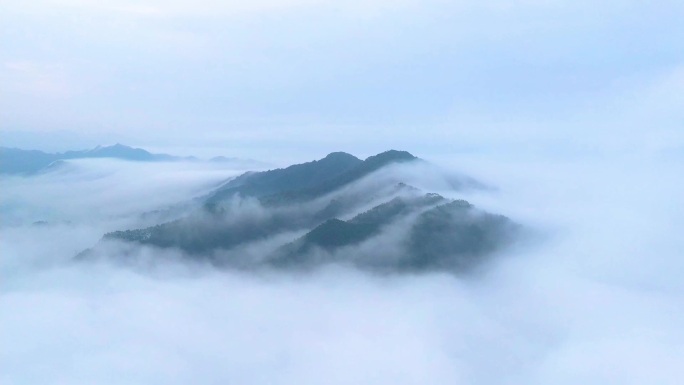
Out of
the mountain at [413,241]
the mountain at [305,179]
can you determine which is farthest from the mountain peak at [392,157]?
the mountain at [413,241]

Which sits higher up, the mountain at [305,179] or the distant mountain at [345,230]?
the mountain at [305,179]

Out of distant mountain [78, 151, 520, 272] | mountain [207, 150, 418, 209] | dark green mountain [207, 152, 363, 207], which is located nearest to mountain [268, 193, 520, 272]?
distant mountain [78, 151, 520, 272]

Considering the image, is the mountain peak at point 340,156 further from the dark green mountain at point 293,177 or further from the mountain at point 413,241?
the mountain at point 413,241

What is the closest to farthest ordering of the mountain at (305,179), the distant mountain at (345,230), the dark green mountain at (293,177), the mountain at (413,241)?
the mountain at (413,241)
the distant mountain at (345,230)
the mountain at (305,179)
the dark green mountain at (293,177)

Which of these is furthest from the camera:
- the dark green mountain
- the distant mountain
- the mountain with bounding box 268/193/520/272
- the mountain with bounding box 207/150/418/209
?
the dark green mountain

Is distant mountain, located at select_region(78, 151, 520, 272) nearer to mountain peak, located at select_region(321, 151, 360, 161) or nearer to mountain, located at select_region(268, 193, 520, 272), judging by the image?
mountain, located at select_region(268, 193, 520, 272)

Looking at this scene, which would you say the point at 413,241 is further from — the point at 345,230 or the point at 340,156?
the point at 340,156

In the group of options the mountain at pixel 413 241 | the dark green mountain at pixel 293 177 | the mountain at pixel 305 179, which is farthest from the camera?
the dark green mountain at pixel 293 177

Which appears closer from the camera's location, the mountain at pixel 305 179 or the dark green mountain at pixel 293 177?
the mountain at pixel 305 179

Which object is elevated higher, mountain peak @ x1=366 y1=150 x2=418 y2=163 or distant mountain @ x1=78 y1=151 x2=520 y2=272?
mountain peak @ x1=366 y1=150 x2=418 y2=163

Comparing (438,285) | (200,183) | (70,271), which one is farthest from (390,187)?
(200,183)
